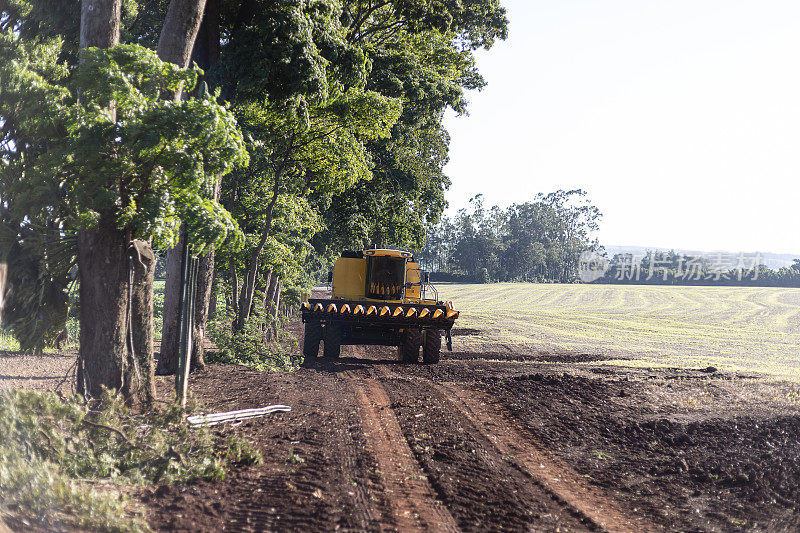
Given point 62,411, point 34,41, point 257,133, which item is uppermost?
point 34,41

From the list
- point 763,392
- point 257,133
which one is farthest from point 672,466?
point 257,133

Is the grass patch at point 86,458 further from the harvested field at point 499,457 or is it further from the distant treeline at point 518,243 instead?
the distant treeline at point 518,243

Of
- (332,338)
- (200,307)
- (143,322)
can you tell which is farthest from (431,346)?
(143,322)

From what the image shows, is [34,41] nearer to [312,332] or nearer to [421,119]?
[312,332]

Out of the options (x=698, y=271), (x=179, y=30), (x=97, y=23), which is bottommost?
(x=698, y=271)

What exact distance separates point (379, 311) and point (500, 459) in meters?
9.26

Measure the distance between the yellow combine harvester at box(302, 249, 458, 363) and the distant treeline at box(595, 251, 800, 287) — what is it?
10781 cm

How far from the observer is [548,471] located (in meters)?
7.03

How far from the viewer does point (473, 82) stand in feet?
85.3

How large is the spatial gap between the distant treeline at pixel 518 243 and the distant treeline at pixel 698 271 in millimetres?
10402

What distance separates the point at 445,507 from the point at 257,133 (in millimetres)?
11215

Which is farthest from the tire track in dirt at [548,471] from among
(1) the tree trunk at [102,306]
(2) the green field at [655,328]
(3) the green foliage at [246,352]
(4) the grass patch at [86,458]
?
(2) the green field at [655,328]

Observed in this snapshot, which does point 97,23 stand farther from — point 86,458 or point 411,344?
point 411,344

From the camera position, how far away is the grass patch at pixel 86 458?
455cm
